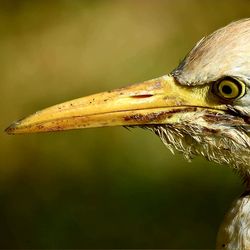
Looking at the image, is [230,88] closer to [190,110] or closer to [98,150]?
[190,110]

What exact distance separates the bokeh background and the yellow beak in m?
2.66

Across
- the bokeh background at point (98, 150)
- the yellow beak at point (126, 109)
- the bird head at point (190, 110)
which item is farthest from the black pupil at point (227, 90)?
the bokeh background at point (98, 150)

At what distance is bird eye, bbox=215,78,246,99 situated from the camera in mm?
2822

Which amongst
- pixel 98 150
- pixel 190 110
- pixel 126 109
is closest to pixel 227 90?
pixel 190 110

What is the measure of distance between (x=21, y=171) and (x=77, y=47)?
1.80 meters

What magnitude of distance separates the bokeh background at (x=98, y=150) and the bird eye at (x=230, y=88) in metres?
2.80

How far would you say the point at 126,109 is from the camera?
120 inches

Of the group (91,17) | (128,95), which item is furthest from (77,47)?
(128,95)

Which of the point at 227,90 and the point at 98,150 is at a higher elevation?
the point at 227,90

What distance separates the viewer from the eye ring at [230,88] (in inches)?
111

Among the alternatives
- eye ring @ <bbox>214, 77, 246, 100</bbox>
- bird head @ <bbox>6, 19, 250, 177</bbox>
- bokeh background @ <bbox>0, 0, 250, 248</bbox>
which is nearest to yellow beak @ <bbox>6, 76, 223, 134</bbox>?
bird head @ <bbox>6, 19, 250, 177</bbox>

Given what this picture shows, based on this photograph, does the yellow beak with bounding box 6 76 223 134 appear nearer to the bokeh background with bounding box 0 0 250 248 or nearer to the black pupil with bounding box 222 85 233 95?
the black pupil with bounding box 222 85 233 95

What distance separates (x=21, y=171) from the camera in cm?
659

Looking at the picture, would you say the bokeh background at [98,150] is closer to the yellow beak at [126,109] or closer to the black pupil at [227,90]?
the yellow beak at [126,109]
